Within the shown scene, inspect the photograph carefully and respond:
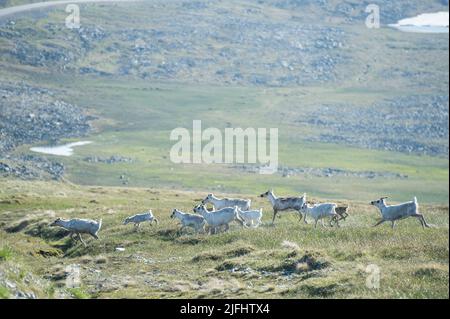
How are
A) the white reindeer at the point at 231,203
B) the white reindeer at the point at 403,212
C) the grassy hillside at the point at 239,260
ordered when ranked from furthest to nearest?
the white reindeer at the point at 231,203
the white reindeer at the point at 403,212
the grassy hillside at the point at 239,260

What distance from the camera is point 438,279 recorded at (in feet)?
81.7

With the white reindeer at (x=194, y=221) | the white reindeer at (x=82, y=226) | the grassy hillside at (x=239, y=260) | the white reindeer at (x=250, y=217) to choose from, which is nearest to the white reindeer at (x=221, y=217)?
the white reindeer at (x=194, y=221)

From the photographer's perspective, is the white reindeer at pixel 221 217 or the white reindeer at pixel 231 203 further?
the white reindeer at pixel 231 203

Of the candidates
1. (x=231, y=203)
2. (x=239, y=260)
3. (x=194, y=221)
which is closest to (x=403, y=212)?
(x=239, y=260)

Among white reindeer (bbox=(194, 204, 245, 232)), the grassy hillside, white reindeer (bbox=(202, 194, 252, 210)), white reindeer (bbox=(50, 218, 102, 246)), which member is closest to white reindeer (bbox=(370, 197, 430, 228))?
the grassy hillside

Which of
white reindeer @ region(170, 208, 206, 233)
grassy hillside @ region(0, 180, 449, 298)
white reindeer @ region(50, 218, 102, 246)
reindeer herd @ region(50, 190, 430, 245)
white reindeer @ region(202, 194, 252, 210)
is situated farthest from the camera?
white reindeer @ region(202, 194, 252, 210)

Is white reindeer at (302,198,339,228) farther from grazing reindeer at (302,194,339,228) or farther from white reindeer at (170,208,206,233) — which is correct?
white reindeer at (170,208,206,233)

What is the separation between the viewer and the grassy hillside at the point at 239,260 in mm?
25578

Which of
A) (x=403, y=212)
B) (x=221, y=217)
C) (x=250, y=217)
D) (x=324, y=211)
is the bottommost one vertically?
(x=250, y=217)

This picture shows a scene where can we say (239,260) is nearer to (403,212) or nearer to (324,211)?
(324,211)

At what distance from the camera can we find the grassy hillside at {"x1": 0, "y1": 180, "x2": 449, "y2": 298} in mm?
25578

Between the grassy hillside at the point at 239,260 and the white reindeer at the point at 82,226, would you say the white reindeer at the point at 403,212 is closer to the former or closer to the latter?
the grassy hillside at the point at 239,260

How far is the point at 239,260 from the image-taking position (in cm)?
3125

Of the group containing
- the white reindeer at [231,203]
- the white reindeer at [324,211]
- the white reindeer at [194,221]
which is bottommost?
the white reindeer at [231,203]
